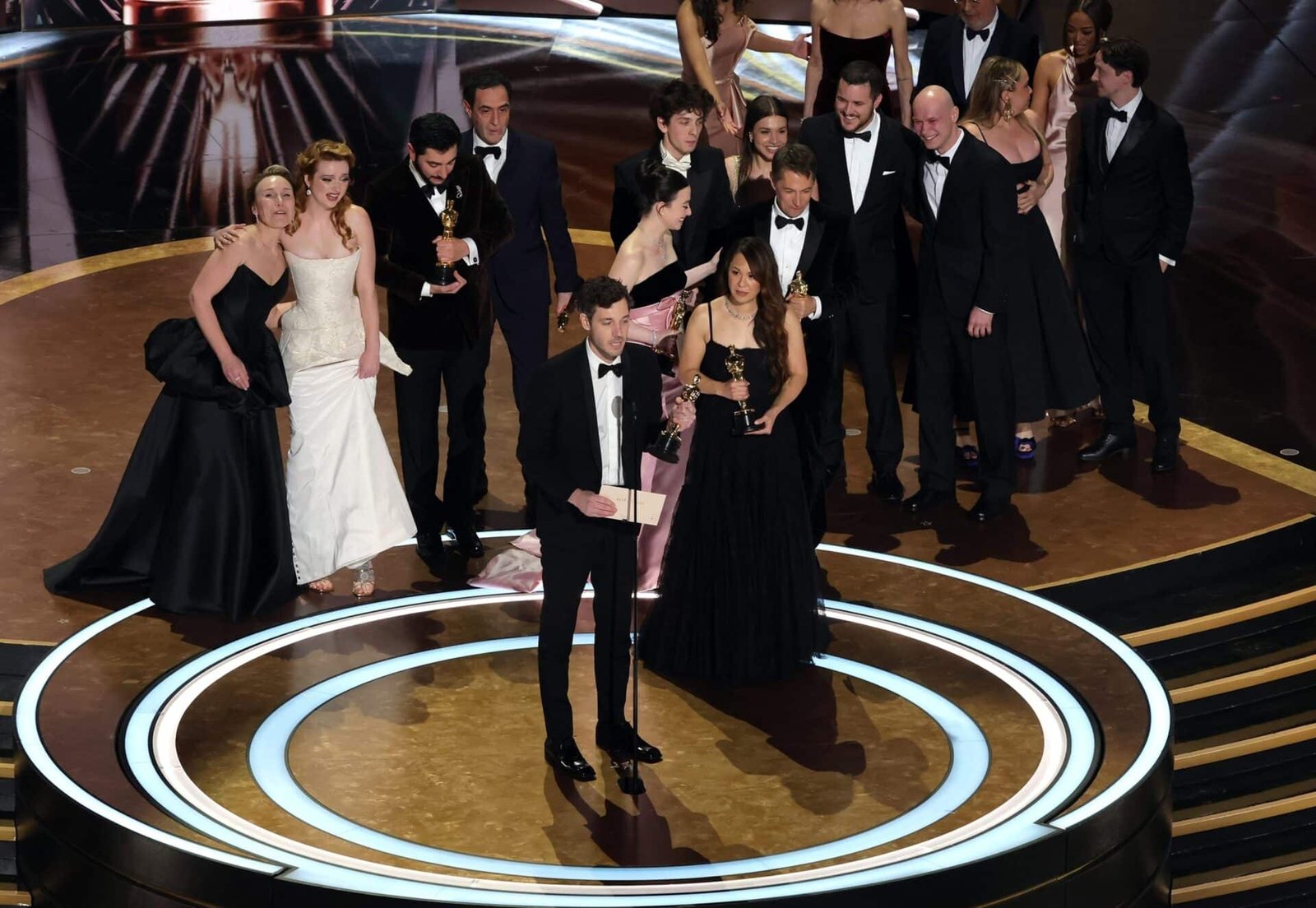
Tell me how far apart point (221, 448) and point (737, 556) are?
1820 mm

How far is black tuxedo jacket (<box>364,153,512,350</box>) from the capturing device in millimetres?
7129

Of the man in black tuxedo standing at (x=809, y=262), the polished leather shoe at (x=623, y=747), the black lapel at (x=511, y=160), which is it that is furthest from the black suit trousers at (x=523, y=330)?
the polished leather shoe at (x=623, y=747)

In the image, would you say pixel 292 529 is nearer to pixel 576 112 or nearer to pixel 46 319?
pixel 46 319

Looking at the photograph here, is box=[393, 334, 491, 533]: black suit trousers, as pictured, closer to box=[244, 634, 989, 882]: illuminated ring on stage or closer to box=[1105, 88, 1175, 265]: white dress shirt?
box=[244, 634, 989, 882]: illuminated ring on stage

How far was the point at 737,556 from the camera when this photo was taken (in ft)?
21.0

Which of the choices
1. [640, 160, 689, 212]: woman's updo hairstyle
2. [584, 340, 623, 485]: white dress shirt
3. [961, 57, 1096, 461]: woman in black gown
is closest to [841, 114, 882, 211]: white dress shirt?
[961, 57, 1096, 461]: woman in black gown

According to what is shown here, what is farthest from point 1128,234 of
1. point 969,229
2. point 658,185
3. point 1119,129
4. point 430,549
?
point 430,549

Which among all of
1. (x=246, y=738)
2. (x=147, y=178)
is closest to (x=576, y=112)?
(x=147, y=178)

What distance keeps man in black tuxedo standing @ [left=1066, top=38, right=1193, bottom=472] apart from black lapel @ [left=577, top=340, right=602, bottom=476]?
327cm

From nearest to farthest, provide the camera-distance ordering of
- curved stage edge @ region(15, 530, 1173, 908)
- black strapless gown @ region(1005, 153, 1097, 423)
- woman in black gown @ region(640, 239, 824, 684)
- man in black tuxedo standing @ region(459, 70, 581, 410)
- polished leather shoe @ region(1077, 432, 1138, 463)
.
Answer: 1. curved stage edge @ region(15, 530, 1173, 908)
2. woman in black gown @ region(640, 239, 824, 684)
3. man in black tuxedo standing @ region(459, 70, 581, 410)
4. black strapless gown @ region(1005, 153, 1097, 423)
5. polished leather shoe @ region(1077, 432, 1138, 463)

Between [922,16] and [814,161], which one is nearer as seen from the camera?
[814,161]

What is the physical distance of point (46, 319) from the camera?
1004 cm

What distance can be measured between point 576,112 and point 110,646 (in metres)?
8.75

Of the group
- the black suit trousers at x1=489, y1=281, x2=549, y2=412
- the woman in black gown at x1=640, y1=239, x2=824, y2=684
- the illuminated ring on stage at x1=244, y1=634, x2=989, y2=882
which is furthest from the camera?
the black suit trousers at x1=489, y1=281, x2=549, y2=412
